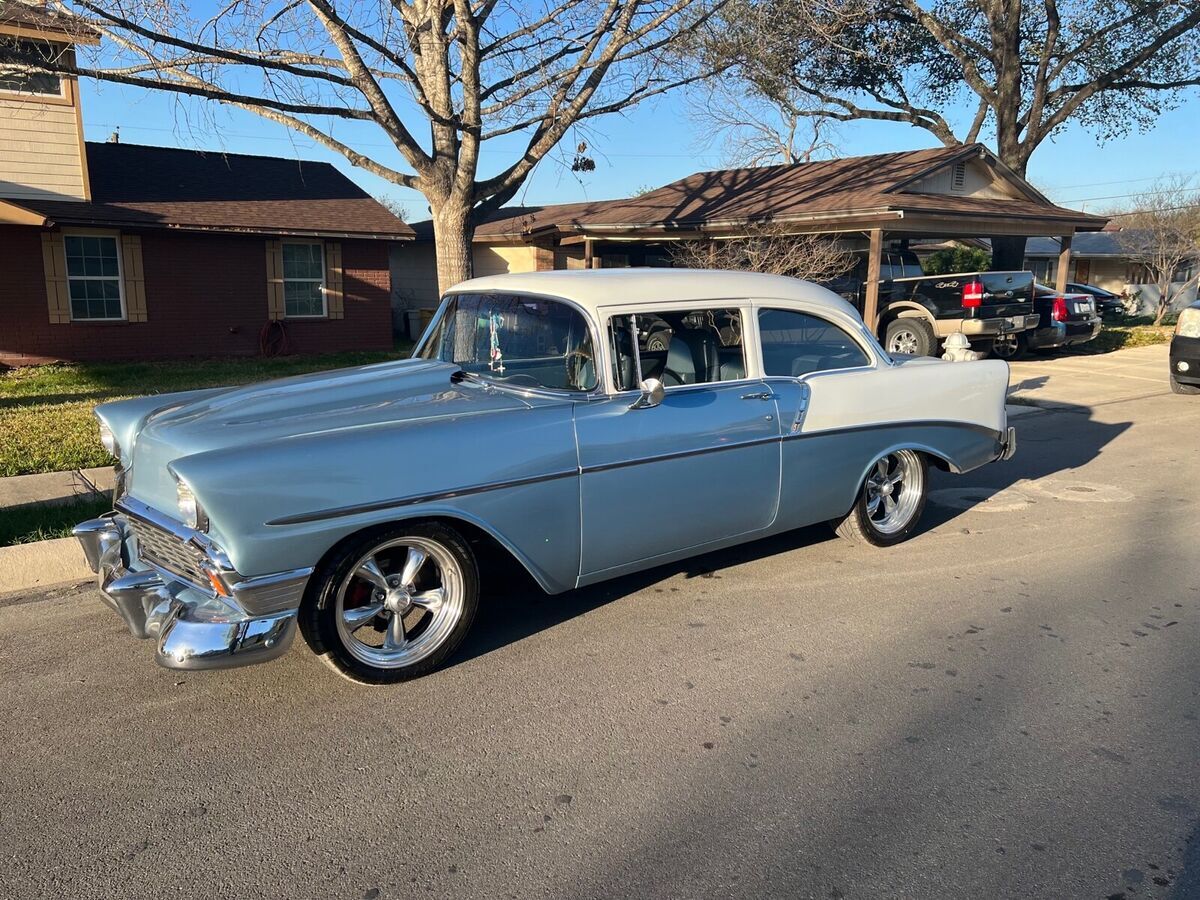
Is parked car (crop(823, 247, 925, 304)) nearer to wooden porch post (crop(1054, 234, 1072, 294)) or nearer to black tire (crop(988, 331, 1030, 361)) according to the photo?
black tire (crop(988, 331, 1030, 361))

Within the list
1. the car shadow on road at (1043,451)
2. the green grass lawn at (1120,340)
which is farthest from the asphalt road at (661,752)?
the green grass lawn at (1120,340)

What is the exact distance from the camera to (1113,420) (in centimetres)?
1063

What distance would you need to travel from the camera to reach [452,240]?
9.47 meters

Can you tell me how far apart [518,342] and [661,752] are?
218cm

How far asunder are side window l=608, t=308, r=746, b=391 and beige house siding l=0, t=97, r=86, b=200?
510 inches

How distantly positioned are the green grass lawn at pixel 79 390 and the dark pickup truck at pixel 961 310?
886 cm

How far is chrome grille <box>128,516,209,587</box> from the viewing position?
3.49m

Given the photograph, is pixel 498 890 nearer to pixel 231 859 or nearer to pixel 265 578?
pixel 231 859

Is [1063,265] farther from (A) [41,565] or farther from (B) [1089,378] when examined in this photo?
(A) [41,565]

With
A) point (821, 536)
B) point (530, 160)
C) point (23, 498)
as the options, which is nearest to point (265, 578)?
point (821, 536)

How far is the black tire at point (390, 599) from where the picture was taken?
11.7 ft

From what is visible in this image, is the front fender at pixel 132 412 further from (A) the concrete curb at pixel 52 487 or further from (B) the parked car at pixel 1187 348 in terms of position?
(B) the parked car at pixel 1187 348

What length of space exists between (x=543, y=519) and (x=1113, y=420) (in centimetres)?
908

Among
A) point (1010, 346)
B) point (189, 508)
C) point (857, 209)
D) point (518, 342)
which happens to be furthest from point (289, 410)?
point (1010, 346)
